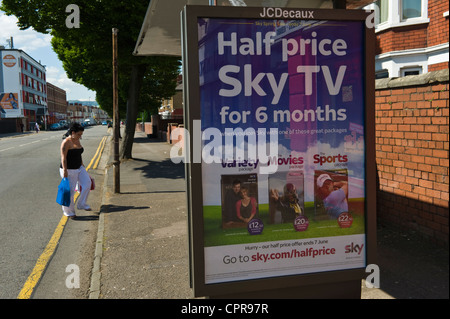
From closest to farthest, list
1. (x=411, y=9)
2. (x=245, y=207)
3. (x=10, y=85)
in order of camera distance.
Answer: (x=245, y=207) → (x=411, y=9) → (x=10, y=85)

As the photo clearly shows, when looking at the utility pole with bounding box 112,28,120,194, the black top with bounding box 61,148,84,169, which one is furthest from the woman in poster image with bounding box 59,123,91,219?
the utility pole with bounding box 112,28,120,194

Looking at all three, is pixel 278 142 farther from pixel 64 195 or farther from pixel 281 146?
pixel 64 195

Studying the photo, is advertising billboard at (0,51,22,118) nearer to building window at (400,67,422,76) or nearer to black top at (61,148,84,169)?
black top at (61,148,84,169)

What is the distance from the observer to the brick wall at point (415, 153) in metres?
4.64

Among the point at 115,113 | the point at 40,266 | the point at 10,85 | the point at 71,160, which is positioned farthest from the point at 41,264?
the point at 10,85

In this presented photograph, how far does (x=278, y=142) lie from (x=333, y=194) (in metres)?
0.70

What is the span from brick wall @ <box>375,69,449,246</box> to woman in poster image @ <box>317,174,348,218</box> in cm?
174

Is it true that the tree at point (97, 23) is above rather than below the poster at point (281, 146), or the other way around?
above

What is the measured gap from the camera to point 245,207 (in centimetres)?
338

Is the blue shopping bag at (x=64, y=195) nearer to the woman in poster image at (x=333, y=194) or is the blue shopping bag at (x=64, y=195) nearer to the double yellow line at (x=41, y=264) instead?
the double yellow line at (x=41, y=264)

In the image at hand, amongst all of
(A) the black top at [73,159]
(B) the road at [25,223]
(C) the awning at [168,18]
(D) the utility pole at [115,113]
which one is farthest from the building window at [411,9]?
(B) the road at [25,223]

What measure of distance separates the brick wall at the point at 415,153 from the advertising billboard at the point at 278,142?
165 centimetres

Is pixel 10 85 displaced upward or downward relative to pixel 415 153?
upward

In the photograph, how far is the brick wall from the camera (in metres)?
4.64
